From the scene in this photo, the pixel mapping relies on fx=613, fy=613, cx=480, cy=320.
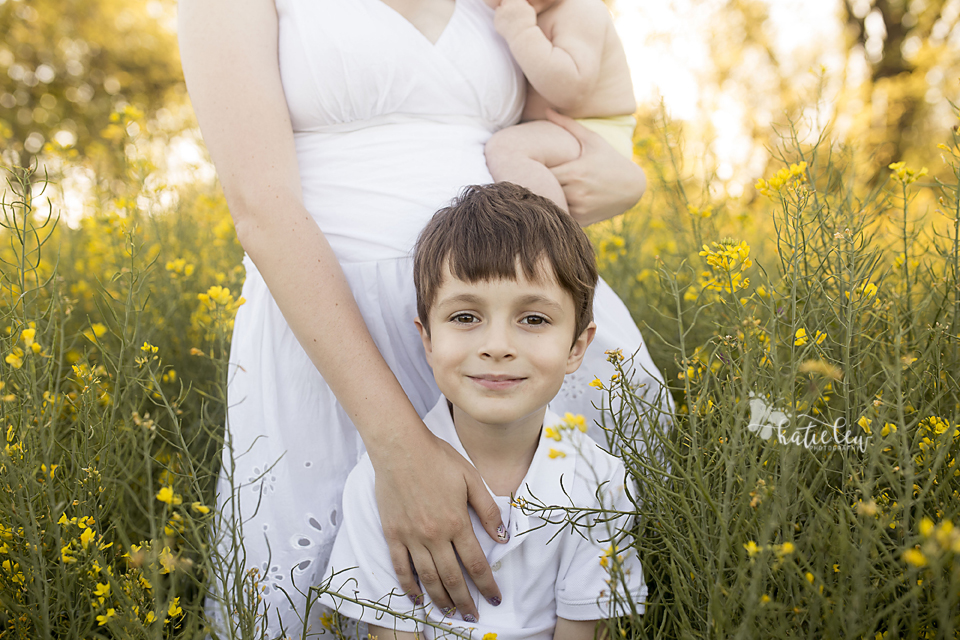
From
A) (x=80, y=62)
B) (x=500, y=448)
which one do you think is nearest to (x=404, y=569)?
(x=500, y=448)

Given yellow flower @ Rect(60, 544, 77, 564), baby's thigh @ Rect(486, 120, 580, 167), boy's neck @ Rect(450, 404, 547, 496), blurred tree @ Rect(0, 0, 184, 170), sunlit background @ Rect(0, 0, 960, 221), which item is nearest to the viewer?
yellow flower @ Rect(60, 544, 77, 564)

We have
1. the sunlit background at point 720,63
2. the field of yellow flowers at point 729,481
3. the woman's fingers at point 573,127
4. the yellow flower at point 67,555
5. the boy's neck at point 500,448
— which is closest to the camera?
the field of yellow flowers at point 729,481

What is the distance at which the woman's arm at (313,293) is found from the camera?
1.09 m

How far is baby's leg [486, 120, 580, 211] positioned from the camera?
1.42 m

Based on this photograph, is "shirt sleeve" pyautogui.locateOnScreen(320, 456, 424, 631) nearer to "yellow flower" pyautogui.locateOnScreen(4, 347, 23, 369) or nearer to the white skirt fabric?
the white skirt fabric

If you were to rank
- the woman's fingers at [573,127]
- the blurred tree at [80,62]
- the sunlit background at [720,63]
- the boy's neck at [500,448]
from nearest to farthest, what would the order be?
the boy's neck at [500,448] < the woman's fingers at [573,127] < the sunlit background at [720,63] < the blurred tree at [80,62]

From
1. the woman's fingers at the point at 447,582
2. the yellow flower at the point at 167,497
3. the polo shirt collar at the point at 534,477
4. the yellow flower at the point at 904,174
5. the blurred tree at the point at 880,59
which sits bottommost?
the woman's fingers at the point at 447,582

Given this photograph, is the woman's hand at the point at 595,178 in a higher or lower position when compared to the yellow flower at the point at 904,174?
higher

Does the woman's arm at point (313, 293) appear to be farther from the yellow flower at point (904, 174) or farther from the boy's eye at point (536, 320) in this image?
the yellow flower at point (904, 174)

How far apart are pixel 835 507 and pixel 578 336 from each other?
1.73ft

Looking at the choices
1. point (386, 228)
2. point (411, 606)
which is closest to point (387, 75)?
point (386, 228)

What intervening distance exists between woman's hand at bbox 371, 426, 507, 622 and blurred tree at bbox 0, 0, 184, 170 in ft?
38.2

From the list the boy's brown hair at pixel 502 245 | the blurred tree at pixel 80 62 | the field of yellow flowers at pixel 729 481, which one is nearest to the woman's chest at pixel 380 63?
the boy's brown hair at pixel 502 245

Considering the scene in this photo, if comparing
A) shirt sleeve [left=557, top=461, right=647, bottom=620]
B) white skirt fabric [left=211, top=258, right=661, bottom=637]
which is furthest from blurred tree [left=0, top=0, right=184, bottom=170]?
shirt sleeve [left=557, top=461, right=647, bottom=620]
